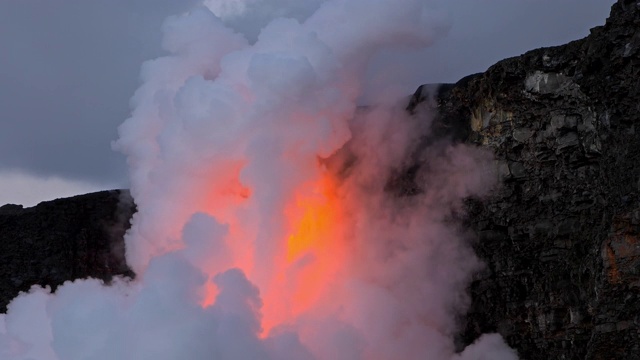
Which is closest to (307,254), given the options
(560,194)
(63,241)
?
(560,194)

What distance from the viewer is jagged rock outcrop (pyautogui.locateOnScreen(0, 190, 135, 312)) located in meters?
52.1

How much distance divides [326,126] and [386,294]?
7.02m

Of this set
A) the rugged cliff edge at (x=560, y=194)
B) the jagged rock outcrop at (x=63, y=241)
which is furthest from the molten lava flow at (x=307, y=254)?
the jagged rock outcrop at (x=63, y=241)

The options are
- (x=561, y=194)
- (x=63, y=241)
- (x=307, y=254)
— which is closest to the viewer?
(x=561, y=194)

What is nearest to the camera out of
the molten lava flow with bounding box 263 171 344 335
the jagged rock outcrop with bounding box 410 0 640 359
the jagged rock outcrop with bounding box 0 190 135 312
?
the jagged rock outcrop with bounding box 410 0 640 359

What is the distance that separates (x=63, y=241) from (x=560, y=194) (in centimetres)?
2721

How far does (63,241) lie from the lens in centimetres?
5247

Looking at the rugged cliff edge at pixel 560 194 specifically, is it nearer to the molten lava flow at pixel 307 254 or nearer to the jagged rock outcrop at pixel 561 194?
the jagged rock outcrop at pixel 561 194

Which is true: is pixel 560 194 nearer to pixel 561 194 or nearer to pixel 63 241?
pixel 561 194

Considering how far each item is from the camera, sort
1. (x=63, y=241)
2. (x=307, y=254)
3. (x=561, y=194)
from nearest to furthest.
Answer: (x=561, y=194), (x=307, y=254), (x=63, y=241)

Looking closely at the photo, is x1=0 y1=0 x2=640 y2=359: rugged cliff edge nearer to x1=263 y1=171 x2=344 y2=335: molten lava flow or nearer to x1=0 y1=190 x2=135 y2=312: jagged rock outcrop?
x1=263 y1=171 x2=344 y2=335: molten lava flow

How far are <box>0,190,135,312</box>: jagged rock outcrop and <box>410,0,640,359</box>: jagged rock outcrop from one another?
792 inches

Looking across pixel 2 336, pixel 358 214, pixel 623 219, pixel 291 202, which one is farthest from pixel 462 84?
pixel 2 336

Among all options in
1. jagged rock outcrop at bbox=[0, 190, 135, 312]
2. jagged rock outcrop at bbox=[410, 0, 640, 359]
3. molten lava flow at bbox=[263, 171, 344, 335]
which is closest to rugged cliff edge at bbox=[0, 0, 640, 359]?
jagged rock outcrop at bbox=[410, 0, 640, 359]
